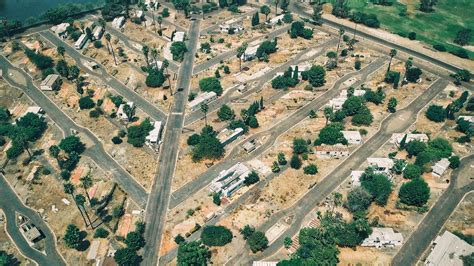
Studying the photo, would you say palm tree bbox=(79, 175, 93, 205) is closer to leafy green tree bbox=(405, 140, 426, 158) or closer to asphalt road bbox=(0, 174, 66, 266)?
asphalt road bbox=(0, 174, 66, 266)

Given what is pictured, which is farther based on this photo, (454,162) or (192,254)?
(454,162)

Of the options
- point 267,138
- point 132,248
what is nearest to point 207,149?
point 267,138

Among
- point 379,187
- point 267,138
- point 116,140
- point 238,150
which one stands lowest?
point 238,150

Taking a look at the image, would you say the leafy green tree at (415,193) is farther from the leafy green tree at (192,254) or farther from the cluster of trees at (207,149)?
the leafy green tree at (192,254)

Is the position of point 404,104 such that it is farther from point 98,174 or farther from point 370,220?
point 98,174

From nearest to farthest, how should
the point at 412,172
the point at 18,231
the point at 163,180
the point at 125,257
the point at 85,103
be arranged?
the point at 125,257, the point at 18,231, the point at 412,172, the point at 163,180, the point at 85,103

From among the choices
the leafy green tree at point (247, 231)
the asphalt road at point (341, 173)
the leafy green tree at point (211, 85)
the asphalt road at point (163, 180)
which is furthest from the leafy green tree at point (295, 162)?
the leafy green tree at point (211, 85)

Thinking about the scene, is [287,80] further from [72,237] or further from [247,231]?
[72,237]
